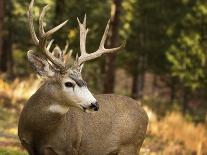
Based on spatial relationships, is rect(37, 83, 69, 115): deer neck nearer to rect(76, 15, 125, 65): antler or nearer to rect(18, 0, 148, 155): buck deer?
rect(18, 0, 148, 155): buck deer

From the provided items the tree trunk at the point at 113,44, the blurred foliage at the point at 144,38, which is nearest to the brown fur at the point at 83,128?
the blurred foliage at the point at 144,38

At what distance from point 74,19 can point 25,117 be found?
13293 millimetres

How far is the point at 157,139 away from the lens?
17.4 metres

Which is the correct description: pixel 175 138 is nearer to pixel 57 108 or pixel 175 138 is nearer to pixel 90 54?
pixel 90 54

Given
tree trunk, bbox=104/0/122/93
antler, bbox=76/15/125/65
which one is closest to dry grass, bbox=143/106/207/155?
tree trunk, bbox=104/0/122/93

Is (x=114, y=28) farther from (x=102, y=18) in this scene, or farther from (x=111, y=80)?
(x=102, y=18)

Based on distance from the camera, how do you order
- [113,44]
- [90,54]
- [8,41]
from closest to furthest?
[90,54] → [113,44] → [8,41]

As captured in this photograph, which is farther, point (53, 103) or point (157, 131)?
point (157, 131)

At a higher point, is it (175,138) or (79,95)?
(79,95)

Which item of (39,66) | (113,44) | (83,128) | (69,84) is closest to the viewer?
(69,84)

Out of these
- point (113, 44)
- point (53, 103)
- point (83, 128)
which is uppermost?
point (53, 103)

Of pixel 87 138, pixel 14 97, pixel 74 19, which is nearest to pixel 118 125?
pixel 87 138

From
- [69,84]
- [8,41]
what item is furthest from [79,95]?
[8,41]

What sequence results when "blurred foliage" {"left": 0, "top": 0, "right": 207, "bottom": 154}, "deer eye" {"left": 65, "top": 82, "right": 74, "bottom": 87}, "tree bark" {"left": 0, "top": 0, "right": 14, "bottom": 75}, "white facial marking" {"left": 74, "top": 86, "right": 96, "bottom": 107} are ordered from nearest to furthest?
"white facial marking" {"left": 74, "top": 86, "right": 96, "bottom": 107}
"deer eye" {"left": 65, "top": 82, "right": 74, "bottom": 87}
"blurred foliage" {"left": 0, "top": 0, "right": 207, "bottom": 154}
"tree bark" {"left": 0, "top": 0, "right": 14, "bottom": 75}
